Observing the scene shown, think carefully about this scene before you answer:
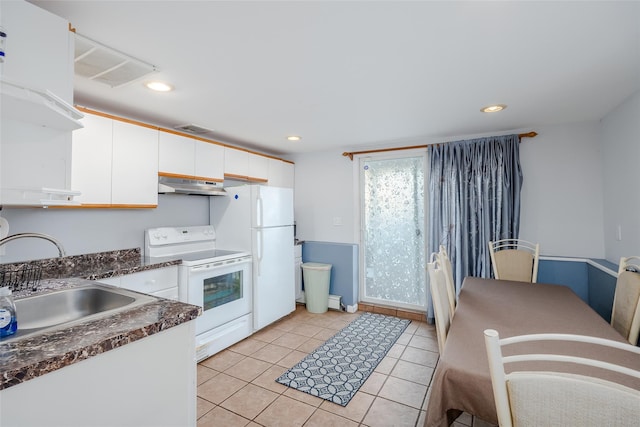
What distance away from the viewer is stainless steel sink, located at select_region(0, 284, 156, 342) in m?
1.39

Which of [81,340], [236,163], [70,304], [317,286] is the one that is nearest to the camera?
[81,340]

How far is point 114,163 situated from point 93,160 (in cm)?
15

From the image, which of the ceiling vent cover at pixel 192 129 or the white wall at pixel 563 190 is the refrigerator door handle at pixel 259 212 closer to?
the ceiling vent cover at pixel 192 129

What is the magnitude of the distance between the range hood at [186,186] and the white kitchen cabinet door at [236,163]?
0.75ft

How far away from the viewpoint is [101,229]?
8.47ft

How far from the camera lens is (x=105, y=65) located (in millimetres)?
1763

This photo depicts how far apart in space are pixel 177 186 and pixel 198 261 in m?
0.76

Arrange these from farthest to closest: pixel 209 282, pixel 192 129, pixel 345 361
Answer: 1. pixel 192 129
2. pixel 209 282
3. pixel 345 361

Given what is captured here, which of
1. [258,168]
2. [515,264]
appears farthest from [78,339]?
[515,264]

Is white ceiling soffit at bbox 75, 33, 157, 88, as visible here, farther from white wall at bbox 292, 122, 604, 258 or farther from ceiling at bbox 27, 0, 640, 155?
white wall at bbox 292, 122, 604, 258

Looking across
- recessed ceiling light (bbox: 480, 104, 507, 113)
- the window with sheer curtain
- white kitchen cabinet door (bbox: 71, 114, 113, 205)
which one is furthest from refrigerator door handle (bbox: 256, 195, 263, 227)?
recessed ceiling light (bbox: 480, 104, 507, 113)

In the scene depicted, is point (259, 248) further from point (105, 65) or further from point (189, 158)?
point (105, 65)

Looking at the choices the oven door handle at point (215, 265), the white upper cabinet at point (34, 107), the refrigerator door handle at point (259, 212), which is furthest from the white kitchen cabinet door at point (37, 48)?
the refrigerator door handle at point (259, 212)

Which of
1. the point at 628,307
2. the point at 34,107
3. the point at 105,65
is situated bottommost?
the point at 628,307
